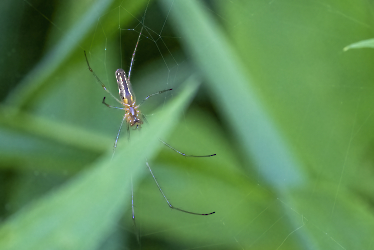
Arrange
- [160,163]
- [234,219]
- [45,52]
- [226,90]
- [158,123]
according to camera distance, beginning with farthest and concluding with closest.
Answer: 1. [45,52]
2. [160,163]
3. [234,219]
4. [226,90]
5. [158,123]

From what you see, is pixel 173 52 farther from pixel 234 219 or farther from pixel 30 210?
pixel 30 210

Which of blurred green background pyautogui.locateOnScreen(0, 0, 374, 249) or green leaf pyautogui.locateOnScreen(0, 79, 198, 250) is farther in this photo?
blurred green background pyautogui.locateOnScreen(0, 0, 374, 249)

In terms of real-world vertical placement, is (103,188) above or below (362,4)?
above

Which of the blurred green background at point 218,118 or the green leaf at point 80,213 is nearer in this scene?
the green leaf at point 80,213

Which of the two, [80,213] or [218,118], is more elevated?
[80,213]

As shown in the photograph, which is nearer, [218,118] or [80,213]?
[80,213]

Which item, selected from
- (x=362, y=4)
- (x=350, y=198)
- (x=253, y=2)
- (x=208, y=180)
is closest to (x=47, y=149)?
(x=208, y=180)

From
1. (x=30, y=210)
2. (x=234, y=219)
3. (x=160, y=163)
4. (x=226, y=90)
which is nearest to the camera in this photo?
(x=30, y=210)

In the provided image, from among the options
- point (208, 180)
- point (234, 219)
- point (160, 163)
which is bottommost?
point (234, 219)
